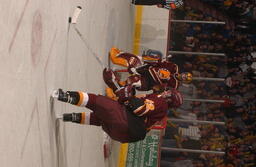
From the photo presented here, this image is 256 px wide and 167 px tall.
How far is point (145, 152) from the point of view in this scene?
557cm

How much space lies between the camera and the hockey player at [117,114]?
3020mm

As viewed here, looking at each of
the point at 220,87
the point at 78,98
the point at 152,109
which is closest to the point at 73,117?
the point at 78,98

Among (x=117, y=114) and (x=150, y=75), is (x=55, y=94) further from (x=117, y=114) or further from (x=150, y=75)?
(x=150, y=75)

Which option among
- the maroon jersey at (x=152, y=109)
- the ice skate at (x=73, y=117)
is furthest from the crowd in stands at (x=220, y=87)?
the ice skate at (x=73, y=117)

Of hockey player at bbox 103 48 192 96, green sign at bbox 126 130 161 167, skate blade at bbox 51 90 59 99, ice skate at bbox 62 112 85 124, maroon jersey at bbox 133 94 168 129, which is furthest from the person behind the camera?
green sign at bbox 126 130 161 167

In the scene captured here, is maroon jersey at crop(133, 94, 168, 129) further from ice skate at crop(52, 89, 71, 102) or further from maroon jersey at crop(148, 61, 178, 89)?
maroon jersey at crop(148, 61, 178, 89)

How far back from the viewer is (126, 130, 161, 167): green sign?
5.48 m

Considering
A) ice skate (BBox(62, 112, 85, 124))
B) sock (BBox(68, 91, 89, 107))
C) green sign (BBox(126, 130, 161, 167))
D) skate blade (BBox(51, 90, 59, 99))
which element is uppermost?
skate blade (BBox(51, 90, 59, 99))

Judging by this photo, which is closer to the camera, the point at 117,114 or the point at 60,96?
the point at 60,96

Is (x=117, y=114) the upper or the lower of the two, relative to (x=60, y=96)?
lower

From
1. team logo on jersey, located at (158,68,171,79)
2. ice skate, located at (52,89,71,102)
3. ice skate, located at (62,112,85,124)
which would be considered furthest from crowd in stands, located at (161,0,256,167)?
ice skate, located at (52,89,71,102)

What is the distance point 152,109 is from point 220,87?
362 cm

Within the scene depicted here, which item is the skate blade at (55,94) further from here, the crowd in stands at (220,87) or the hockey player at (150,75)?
the crowd in stands at (220,87)

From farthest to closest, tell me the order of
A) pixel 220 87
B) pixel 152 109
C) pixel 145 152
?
pixel 220 87 → pixel 145 152 → pixel 152 109
